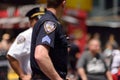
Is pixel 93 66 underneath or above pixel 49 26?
underneath

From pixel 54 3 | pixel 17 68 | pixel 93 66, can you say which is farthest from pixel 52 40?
pixel 93 66

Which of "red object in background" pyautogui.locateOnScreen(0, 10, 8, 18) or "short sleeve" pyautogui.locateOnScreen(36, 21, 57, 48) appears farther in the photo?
"red object in background" pyautogui.locateOnScreen(0, 10, 8, 18)

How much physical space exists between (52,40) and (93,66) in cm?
518

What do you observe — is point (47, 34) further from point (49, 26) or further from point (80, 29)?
point (80, 29)

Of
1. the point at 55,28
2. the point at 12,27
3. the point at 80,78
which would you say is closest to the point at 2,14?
the point at 12,27

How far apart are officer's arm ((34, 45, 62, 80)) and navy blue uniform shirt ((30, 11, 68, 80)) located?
0.26ft

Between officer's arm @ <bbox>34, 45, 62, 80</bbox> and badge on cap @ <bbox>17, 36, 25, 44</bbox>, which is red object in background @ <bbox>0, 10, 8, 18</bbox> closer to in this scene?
badge on cap @ <bbox>17, 36, 25, 44</bbox>

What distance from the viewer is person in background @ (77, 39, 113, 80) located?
34.2ft

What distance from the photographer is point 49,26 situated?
5.41 m

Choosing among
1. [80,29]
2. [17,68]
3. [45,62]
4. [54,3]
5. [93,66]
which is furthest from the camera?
[80,29]

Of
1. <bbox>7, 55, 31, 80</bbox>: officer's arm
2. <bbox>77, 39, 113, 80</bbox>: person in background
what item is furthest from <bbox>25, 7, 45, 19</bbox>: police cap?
<bbox>77, 39, 113, 80</bbox>: person in background

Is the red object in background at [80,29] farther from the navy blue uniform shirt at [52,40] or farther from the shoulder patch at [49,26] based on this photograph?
the shoulder patch at [49,26]

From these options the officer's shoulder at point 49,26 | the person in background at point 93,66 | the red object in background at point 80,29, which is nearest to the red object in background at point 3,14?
the red object in background at point 80,29

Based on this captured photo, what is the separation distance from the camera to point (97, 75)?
34.5 feet
